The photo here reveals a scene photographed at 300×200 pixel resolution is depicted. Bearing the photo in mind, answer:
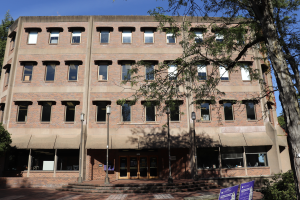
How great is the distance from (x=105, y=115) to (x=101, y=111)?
54 cm

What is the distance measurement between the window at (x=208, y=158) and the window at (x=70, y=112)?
1200 cm

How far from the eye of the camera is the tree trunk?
21.9ft

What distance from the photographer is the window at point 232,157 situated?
20422 millimetres

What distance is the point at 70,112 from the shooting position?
2117 cm

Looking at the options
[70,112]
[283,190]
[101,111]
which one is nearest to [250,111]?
[283,190]

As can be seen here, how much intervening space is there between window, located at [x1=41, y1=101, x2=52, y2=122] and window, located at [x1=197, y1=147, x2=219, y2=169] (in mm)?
14194

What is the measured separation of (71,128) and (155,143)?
25.5 feet

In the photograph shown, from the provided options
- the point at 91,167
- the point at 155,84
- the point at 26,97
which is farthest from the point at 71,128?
the point at 155,84

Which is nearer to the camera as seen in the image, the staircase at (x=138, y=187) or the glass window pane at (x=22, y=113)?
the staircase at (x=138, y=187)

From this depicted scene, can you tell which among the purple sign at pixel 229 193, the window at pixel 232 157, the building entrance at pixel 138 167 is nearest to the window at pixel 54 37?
the building entrance at pixel 138 167

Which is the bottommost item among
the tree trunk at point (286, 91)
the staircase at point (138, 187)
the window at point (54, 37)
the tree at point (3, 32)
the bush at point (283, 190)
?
the staircase at point (138, 187)

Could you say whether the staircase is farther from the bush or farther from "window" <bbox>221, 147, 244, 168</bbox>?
the bush

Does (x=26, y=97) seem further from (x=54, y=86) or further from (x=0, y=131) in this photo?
(x=0, y=131)

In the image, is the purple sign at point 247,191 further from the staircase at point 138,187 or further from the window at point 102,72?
the window at point 102,72
